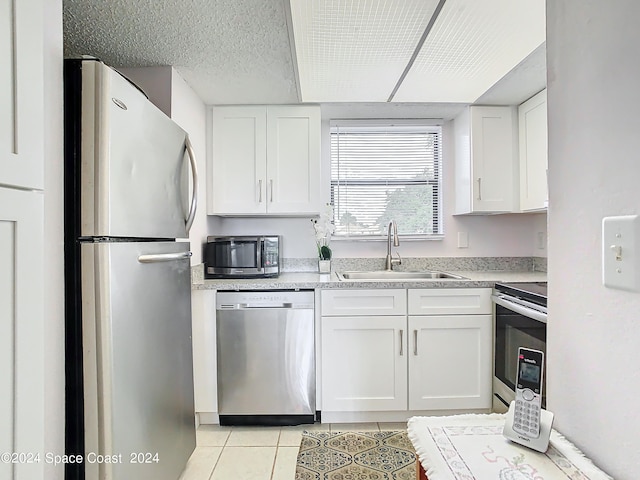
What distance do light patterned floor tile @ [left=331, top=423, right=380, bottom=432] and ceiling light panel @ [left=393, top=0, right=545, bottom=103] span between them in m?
2.05

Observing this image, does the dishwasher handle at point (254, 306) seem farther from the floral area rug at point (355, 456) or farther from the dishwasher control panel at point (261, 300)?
the floral area rug at point (355, 456)

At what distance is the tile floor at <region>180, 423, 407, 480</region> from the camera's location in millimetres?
1800

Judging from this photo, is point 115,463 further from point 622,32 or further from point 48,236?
point 622,32

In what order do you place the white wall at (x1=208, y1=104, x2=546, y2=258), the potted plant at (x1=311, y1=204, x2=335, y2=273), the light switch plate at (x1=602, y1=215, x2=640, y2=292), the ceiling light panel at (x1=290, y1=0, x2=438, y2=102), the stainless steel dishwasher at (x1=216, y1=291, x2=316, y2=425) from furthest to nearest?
1. the white wall at (x1=208, y1=104, x2=546, y2=258)
2. the potted plant at (x1=311, y1=204, x2=335, y2=273)
3. the stainless steel dishwasher at (x1=216, y1=291, x2=316, y2=425)
4. the ceiling light panel at (x1=290, y1=0, x2=438, y2=102)
5. the light switch plate at (x1=602, y1=215, x2=640, y2=292)

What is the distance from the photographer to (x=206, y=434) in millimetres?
2166

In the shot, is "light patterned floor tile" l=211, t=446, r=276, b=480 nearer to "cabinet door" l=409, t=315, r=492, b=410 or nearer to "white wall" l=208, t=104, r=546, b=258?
"cabinet door" l=409, t=315, r=492, b=410

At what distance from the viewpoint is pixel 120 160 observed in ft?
3.86

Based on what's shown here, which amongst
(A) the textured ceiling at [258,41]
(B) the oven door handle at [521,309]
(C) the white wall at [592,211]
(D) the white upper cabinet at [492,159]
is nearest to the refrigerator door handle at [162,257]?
(A) the textured ceiling at [258,41]

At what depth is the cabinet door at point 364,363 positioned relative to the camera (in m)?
2.23

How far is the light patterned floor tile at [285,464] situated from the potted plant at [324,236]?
3.82ft

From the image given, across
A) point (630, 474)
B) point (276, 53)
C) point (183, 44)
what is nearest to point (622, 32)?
point (630, 474)

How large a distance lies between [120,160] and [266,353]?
140 centimetres

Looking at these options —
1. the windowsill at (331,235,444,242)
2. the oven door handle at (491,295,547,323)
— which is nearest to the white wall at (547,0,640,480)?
the oven door handle at (491,295,547,323)

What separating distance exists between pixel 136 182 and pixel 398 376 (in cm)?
178
